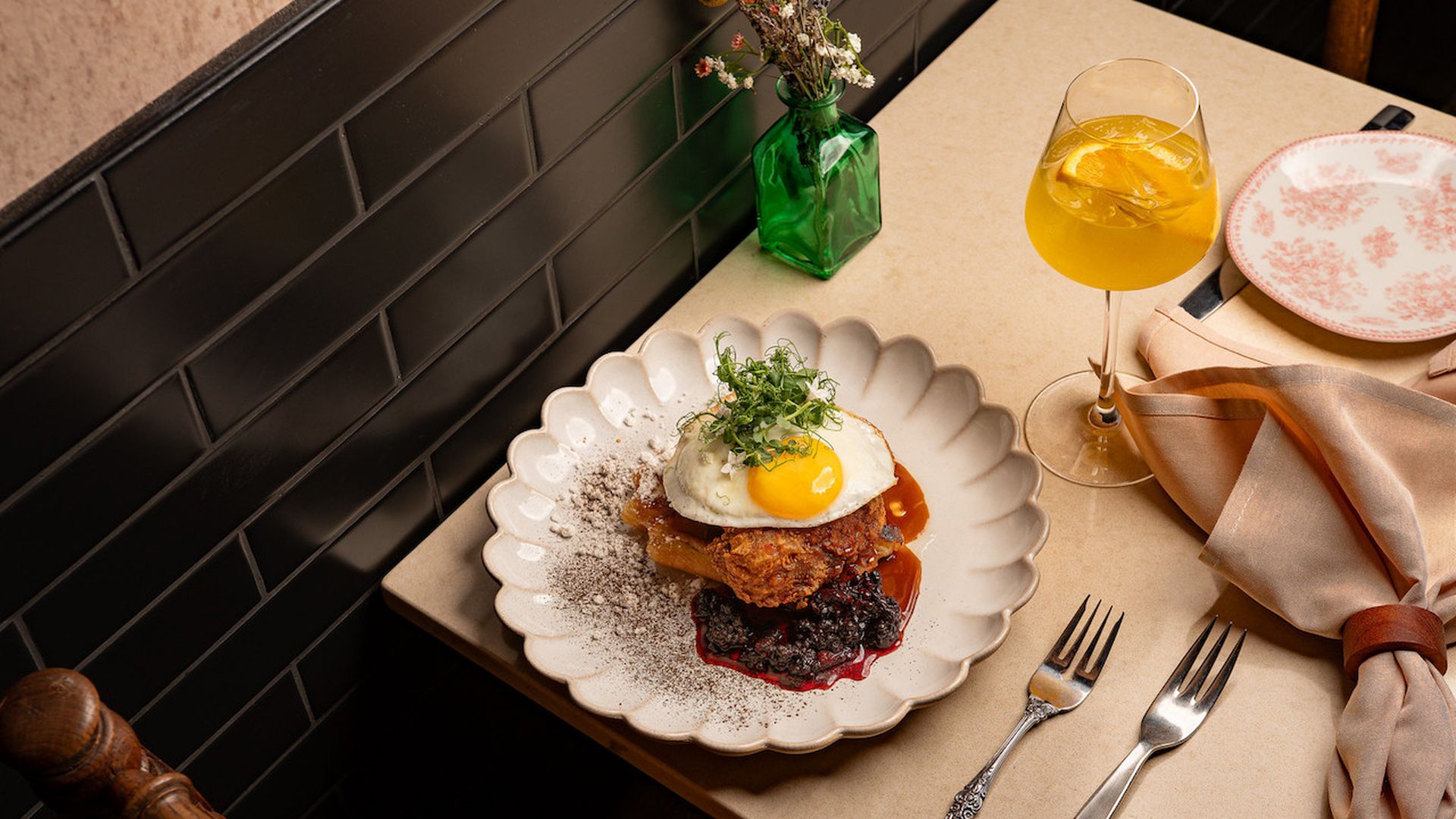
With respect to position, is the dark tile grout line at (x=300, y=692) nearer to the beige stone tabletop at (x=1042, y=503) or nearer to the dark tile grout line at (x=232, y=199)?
the beige stone tabletop at (x=1042, y=503)

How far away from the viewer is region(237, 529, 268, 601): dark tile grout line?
1.15m

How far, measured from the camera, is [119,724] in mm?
703

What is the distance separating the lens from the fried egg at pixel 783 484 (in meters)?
1.13

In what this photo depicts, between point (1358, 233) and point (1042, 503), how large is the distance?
50cm

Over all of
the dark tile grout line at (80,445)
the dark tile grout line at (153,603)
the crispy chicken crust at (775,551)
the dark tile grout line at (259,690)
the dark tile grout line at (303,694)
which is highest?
the dark tile grout line at (80,445)

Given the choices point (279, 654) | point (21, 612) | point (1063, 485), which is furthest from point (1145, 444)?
point (21, 612)

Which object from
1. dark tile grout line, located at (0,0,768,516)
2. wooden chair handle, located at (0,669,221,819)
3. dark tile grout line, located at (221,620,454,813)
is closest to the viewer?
wooden chair handle, located at (0,669,221,819)

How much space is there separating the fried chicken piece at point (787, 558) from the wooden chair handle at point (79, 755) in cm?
50

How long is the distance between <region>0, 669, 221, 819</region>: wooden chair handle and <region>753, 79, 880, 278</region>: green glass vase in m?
0.91

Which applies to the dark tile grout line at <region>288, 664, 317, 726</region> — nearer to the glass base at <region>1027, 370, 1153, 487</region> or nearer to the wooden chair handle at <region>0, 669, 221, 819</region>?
the wooden chair handle at <region>0, 669, 221, 819</region>

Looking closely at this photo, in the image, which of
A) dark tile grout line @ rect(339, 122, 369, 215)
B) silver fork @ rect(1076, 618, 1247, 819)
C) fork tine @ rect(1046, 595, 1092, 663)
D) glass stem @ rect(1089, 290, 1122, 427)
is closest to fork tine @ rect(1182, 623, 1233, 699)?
silver fork @ rect(1076, 618, 1247, 819)

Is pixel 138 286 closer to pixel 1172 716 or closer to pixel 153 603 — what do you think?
pixel 153 603

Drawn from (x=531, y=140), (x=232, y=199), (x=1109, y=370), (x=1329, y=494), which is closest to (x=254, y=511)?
(x=232, y=199)

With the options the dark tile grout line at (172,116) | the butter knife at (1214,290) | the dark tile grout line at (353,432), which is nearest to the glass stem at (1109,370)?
the butter knife at (1214,290)
